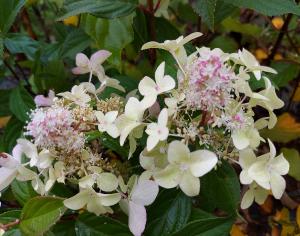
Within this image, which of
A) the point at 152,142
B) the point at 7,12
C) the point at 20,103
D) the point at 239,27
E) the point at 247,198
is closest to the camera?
the point at 152,142

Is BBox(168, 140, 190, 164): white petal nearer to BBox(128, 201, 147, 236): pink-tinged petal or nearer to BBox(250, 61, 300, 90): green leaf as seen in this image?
BBox(128, 201, 147, 236): pink-tinged petal

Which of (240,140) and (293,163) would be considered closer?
(240,140)

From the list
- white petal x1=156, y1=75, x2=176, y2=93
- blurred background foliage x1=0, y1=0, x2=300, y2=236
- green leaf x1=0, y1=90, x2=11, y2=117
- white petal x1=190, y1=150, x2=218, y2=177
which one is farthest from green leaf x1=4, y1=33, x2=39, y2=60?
white petal x1=190, y1=150, x2=218, y2=177

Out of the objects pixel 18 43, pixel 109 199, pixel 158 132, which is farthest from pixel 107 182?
pixel 18 43

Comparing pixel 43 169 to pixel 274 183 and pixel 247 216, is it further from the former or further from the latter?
pixel 247 216

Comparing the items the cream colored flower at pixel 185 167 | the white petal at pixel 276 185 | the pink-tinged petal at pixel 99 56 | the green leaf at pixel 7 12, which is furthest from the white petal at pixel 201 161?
the green leaf at pixel 7 12

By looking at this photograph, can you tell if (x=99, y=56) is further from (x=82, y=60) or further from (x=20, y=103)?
(x=20, y=103)
